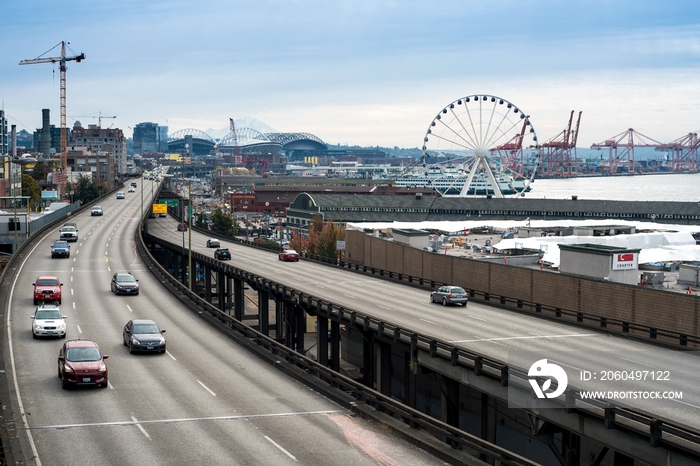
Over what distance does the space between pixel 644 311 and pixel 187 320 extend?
867 inches

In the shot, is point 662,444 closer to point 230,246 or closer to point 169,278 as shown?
point 169,278

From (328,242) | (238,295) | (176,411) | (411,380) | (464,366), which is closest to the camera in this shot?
(176,411)

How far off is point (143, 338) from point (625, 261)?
2584 centimetres

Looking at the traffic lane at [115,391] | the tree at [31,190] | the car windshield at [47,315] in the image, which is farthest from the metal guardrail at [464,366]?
the tree at [31,190]

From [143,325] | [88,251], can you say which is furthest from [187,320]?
[88,251]

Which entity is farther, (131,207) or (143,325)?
(131,207)

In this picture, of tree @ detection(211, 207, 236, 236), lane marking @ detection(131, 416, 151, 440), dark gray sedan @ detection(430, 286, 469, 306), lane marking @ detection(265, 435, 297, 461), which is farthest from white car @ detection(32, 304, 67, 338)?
tree @ detection(211, 207, 236, 236)

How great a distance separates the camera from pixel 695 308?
3394 cm

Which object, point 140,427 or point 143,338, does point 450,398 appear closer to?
point 140,427

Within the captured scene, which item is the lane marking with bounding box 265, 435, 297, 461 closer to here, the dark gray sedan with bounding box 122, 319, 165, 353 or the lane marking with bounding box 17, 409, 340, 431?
the lane marking with bounding box 17, 409, 340, 431

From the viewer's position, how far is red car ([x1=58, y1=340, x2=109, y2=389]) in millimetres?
27734

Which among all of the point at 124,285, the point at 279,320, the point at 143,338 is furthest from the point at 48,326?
the point at 279,320

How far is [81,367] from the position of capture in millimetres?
28031

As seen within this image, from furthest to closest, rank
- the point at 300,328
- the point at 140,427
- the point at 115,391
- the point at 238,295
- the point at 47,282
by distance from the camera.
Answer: the point at 238,295
the point at 47,282
the point at 300,328
the point at 115,391
the point at 140,427
